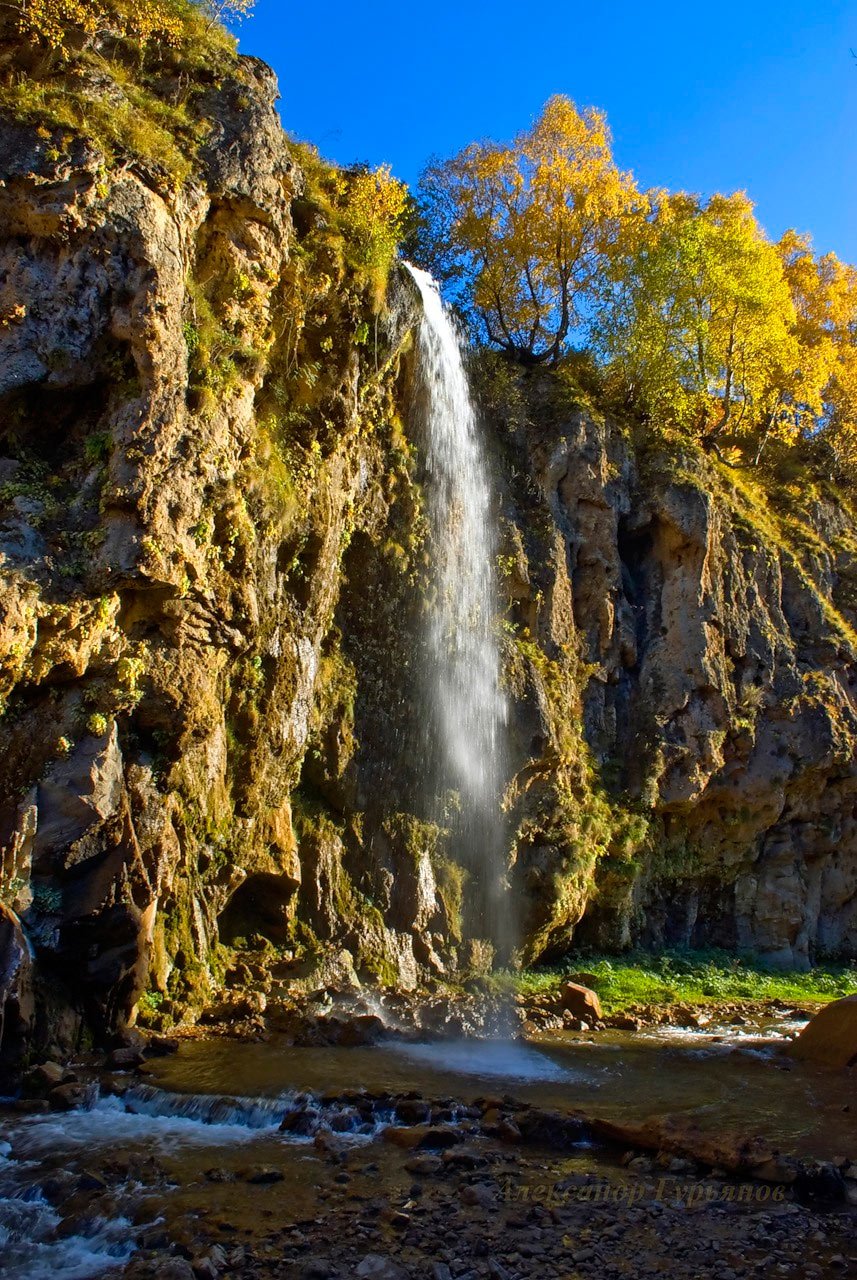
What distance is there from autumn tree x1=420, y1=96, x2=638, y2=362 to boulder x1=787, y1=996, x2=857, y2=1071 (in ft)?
62.8

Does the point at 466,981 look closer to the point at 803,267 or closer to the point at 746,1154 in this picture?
the point at 746,1154

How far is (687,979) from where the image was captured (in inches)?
787

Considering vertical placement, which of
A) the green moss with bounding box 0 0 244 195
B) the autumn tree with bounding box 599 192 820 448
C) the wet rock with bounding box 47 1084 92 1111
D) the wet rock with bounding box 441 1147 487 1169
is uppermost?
the autumn tree with bounding box 599 192 820 448

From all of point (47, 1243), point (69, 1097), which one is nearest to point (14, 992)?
point (69, 1097)

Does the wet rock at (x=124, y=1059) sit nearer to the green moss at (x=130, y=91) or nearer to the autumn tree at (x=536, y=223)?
A: the green moss at (x=130, y=91)

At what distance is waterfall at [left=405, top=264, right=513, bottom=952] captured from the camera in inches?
688

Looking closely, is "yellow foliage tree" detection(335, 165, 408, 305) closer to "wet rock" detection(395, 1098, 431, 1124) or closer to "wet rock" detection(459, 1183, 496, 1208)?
"wet rock" detection(395, 1098, 431, 1124)

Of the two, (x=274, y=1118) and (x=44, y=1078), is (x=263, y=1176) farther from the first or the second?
(x=44, y=1078)

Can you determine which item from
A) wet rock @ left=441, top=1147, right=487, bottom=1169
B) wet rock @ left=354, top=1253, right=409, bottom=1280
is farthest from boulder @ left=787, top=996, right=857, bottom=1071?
wet rock @ left=354, top=1253, right=409, bottom=1280

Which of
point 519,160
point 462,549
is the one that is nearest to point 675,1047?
point 462,549

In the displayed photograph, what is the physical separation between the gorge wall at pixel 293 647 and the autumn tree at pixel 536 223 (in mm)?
3374

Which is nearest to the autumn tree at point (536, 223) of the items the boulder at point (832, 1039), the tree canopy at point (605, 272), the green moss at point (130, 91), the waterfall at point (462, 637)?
the tree canopy at point (605, 272)

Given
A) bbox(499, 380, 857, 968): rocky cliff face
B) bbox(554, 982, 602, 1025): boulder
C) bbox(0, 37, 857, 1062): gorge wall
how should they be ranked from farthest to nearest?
bbox(499, 380, 857, 968): rocky cliff face → bbox(554, 982, 602, 1025): boulder → bbox(0, 37, 857, 1062): gorge wall

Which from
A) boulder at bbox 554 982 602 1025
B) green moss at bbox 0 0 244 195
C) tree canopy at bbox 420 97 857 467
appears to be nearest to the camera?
green moss at bbox 0 0 244 195
